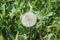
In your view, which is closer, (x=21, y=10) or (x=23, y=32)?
(x=23, y=32)

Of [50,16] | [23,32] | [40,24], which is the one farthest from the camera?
[50,16]

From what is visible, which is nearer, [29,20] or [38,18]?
[29,20]

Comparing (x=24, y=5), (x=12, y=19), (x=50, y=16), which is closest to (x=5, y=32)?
(x=12, y=19)

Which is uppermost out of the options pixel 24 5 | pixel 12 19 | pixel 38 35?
pixel 24 5

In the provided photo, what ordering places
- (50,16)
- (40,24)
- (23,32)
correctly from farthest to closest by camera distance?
(50,16)
(40,24)
(23,32)

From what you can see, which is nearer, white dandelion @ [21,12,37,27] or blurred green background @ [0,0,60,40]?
white dandelion @ [21,12,37,27]

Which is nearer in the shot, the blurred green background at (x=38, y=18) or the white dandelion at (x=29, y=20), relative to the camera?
the white dandelion at (x=29, y=20)

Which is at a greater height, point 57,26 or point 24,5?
point 24,5

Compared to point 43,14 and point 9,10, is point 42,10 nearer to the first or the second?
point 43,14
